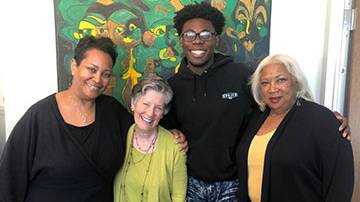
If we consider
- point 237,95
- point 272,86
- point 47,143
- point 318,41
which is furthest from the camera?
point 318,41

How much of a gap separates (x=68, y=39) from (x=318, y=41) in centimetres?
166

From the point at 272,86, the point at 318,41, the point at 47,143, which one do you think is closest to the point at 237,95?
the point at 272,86

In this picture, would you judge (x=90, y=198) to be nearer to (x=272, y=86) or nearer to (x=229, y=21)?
(x=272, y=86)

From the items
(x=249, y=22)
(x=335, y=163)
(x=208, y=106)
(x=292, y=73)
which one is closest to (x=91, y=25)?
(x=208, y=106)

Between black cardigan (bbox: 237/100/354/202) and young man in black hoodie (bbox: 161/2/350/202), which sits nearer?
black cardigan (bbox: 237/100/354/202)

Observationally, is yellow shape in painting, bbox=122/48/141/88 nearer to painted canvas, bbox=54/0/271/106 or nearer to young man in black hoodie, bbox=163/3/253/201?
painted canvas, bbox=54/0/271/106

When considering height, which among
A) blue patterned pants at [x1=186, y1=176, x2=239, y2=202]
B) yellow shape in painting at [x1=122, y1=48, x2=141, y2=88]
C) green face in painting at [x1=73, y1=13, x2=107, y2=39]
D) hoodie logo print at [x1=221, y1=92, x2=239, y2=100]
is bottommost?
blue patterned pants at [x1=186, y1=176, x2=239, y2=202]

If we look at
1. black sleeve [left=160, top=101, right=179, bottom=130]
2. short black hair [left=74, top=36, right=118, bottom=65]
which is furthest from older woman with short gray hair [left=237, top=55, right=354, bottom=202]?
short black hair [left=74, top=36, right=118, bottom=65]

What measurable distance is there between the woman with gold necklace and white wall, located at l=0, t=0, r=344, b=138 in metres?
0.73

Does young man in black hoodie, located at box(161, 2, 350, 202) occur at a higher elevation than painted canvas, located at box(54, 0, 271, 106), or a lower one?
lower

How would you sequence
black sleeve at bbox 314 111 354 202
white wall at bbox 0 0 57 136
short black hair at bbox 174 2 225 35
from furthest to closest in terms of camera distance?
1. white wall at bbox 0 0 57 136
2. short black hair at bbox 174 2 225 35
3. black sleeve at bbox 314 111 354 202

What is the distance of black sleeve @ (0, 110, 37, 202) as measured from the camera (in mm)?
1580

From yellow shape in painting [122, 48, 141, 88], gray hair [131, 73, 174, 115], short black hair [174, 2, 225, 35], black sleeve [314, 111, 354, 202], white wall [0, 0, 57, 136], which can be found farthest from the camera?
yellow shape in painting [122, 48, 141, 88]

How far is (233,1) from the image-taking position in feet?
7.18
